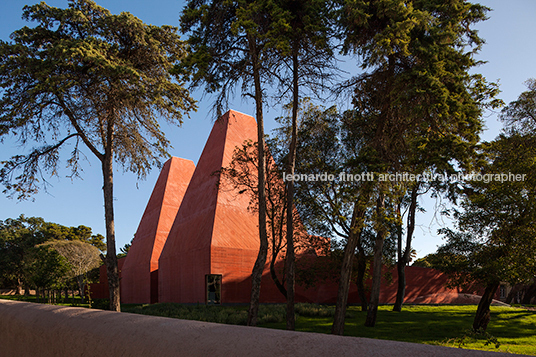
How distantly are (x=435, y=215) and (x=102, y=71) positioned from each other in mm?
15333

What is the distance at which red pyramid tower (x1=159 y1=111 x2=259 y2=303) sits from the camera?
23.6 metres

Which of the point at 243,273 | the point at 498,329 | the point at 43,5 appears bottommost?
the point at 498,329

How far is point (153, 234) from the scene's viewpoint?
115ft

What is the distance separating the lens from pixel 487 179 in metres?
14.1

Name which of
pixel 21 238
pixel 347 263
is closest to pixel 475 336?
pixel 347 263

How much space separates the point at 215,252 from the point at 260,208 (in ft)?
36.0

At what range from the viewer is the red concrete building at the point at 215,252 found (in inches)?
932

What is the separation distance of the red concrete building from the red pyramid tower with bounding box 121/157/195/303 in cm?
9

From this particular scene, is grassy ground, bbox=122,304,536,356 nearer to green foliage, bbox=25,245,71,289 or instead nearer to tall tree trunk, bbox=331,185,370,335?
tall tree trunk, bbox=331,185,370,335

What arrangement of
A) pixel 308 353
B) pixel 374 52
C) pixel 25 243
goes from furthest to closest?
pixel 25 243, pixel 374 52, pixel 308 353

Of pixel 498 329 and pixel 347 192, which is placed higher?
pixel 347 192

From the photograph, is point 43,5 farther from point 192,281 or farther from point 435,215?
point 435,215

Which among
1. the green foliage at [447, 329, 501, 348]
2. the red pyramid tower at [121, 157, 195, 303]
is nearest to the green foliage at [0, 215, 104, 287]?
the red pyramid tower at [121, 157, 195, 303]

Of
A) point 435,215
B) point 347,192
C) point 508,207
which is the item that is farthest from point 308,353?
point 508,207
